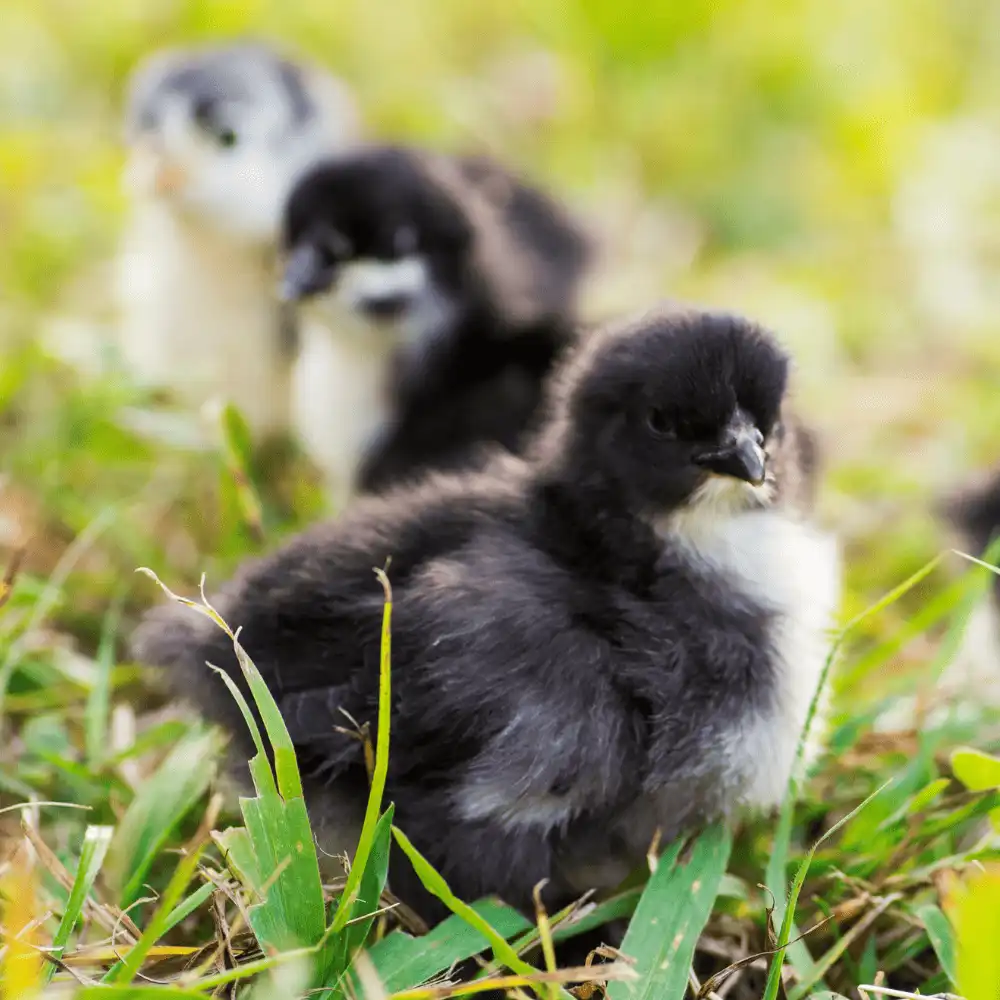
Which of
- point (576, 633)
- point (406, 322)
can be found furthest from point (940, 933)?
point (406, 322)

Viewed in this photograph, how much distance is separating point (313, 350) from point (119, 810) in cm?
109

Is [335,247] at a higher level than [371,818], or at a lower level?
higher

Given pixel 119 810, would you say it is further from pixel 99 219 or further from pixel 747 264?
pixel 747 264

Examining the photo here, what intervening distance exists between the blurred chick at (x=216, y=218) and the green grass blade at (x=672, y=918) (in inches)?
57.8

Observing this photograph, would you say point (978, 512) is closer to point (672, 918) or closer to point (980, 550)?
point (980, 550)

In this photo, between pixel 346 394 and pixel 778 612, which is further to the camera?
pixel 346 394

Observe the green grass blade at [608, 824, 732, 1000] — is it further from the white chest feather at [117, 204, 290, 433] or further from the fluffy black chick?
the white chest feather at [117, 204, 290, 433]

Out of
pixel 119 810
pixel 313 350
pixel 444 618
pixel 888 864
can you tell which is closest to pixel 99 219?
pixel 313 350

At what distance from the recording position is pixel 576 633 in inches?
56.4

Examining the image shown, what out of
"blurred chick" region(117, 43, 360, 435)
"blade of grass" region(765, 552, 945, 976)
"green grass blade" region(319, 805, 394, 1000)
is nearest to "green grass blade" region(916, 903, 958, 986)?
"blade of grass" region(765, 552, 945, 976)

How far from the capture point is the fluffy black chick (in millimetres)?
1395

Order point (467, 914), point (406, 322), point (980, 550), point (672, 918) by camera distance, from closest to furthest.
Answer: point (467, 914)
point (672, 918)
point (980, 550)
point (406, 322)

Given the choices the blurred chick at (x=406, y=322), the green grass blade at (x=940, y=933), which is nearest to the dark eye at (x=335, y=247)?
the blurred chick at (x=406, y=322)

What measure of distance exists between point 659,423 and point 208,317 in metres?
1.34
